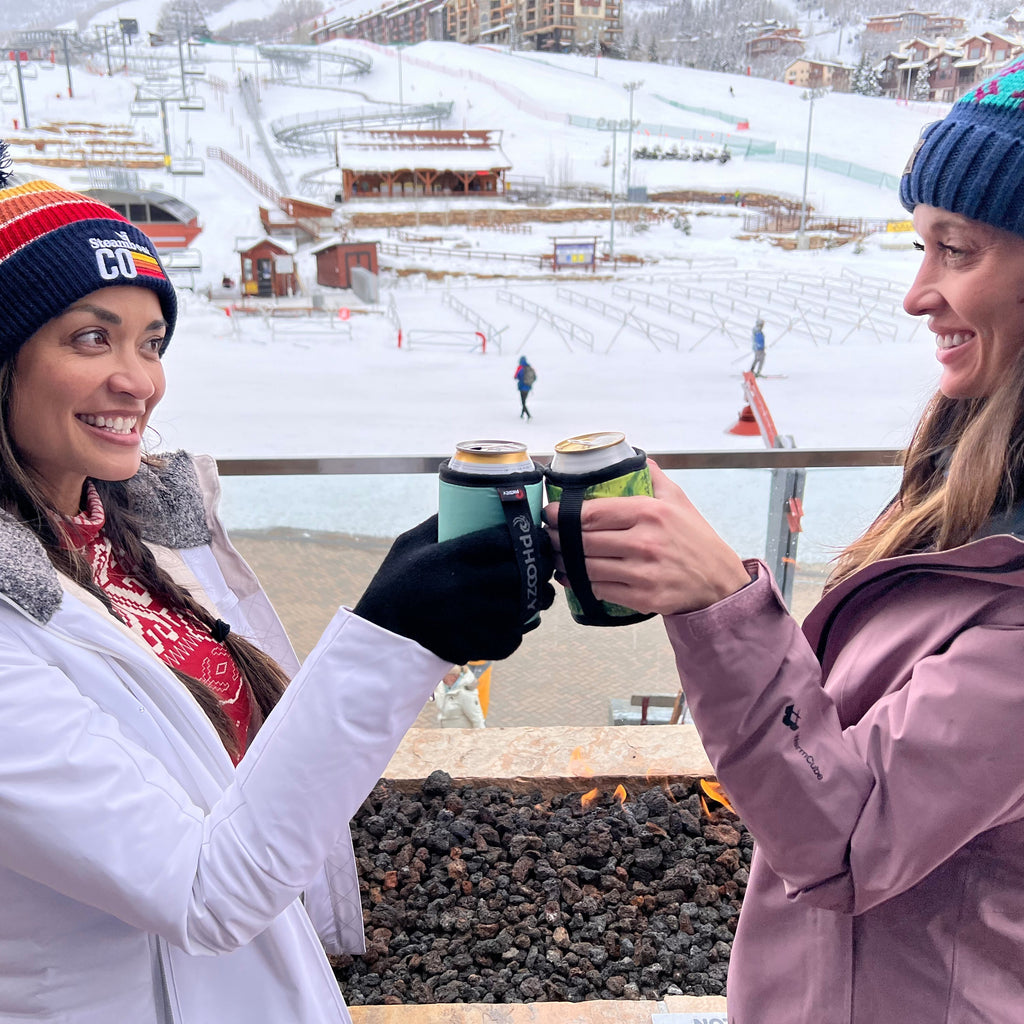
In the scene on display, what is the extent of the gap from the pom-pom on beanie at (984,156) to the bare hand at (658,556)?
0.26 metres

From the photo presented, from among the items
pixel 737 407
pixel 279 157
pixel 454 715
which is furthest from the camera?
pixel 737 407

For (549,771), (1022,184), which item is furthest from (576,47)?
(1022,184)

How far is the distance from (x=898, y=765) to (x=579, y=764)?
1.29 m

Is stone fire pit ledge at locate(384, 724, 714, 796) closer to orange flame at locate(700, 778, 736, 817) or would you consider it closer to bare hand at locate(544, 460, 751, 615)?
orange flame at locate(700, 778, 736, 817)

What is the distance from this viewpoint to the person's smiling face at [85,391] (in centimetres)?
75

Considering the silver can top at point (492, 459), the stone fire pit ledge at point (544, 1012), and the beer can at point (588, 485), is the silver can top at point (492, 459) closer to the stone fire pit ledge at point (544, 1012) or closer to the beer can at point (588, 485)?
the beer can at point (588, 485)

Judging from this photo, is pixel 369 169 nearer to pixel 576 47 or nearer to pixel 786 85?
pixel 576 47

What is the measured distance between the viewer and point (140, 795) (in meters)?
0.57

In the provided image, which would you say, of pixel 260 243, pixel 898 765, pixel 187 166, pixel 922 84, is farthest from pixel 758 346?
pixel 898 765

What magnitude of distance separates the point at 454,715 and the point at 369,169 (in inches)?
291

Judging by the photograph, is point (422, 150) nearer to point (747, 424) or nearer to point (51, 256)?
point (747, 424)

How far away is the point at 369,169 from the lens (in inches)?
330

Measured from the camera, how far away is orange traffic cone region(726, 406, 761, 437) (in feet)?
29.7

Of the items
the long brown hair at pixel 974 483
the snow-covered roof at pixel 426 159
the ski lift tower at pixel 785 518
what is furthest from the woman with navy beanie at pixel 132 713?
the snow-covered roof at pixel 426 159
